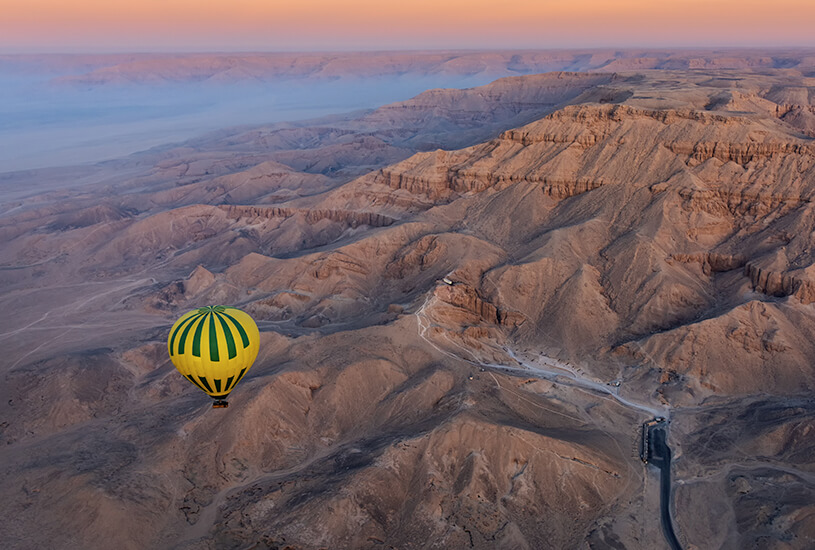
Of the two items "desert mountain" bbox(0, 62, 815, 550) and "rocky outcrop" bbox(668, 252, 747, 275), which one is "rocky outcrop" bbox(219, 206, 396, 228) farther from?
"rocky outcrop" bbox(668, 252, 747, 275)

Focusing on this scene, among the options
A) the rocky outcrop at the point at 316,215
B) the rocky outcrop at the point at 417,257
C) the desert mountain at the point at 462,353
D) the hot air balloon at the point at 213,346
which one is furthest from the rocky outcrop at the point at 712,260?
the hot air balloon at the point at 213,346

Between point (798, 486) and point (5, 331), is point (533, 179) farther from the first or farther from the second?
point (5, 331)

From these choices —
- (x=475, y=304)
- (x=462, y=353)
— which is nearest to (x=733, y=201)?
(x=475, y=304)

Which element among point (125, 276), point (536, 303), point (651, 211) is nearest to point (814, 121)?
point (651, 211)

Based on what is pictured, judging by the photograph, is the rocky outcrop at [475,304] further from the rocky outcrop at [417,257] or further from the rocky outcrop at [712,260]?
the rocky outcrop at [712,260]

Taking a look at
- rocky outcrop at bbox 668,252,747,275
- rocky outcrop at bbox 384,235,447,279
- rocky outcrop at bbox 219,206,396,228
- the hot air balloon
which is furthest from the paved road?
rocky outcrop at bbox 219,206,396,228

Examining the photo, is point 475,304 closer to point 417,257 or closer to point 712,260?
point 417,257
